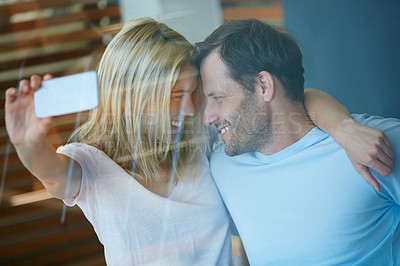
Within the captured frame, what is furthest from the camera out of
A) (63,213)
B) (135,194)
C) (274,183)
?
(274,183)

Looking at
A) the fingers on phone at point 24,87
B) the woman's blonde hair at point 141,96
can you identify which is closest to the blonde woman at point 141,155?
the woman's blonde hair at point 141,96

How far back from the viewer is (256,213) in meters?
0.87

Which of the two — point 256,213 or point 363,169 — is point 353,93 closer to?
point 363,169

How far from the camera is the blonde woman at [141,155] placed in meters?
0.67

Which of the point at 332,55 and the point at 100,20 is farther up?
the point at 100,20

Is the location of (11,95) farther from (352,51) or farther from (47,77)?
(352,51)

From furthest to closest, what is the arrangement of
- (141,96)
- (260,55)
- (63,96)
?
(260,55) → (141,96) → (63,96)

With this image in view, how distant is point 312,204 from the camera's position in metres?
0.82

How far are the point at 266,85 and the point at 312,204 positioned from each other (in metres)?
0.28

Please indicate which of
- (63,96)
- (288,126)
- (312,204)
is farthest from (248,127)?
(63,96)

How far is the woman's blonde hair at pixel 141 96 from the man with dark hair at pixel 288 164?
0.25 feet

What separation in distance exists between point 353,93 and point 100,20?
54cm

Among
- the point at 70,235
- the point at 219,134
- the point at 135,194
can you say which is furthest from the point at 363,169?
the point at 70,235

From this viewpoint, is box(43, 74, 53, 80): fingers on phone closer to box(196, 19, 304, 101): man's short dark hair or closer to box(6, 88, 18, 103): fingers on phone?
box(6, 88, 18, 103): fingers on phone
